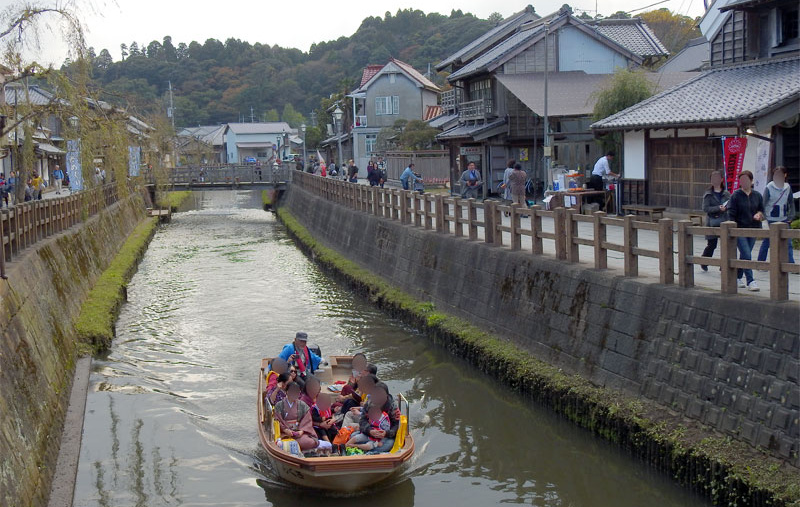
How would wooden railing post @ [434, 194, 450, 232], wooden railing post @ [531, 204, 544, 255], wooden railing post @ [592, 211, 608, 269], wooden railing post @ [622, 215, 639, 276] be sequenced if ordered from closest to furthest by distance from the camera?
wooden railing post @ [622, 215, 639, 276] → wooden railing post @ [592, 211, 608, 269] → wooden railing post @ [531, 204, 544, 255] → wooden railing post @ [434, 194, 450, 232]

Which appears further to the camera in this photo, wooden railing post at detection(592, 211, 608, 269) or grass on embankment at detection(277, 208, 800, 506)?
wooden railing post at detection(592, 211, 608, 269)

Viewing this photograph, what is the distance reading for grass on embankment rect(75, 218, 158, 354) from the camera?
17.2 metres

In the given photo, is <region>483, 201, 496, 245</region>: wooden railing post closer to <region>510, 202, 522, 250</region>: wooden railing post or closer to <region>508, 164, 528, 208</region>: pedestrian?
<region>510, 202, 522, 250</region>: wooden railing post

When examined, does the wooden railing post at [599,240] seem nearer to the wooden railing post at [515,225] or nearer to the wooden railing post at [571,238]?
the wooden railing post at [571,238]

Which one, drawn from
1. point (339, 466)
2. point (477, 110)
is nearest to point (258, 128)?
point (477, 110)

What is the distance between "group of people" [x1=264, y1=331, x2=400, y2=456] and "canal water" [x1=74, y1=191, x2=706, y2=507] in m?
0.65

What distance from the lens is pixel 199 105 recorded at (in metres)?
139

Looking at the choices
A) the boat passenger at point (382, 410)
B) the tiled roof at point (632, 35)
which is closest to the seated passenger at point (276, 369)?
the boat passenger at point (382, 410)

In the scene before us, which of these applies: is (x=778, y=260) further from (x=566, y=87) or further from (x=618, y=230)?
(x=566, y=87)

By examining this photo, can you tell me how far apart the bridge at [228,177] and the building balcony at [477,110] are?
2082 cm

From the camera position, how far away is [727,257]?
1018 centimetres

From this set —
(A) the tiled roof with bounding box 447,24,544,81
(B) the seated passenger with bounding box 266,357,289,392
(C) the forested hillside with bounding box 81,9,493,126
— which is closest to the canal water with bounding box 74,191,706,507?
(B) the seated passenger with bounding box 266,357,289,392

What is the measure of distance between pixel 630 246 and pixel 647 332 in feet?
4.92

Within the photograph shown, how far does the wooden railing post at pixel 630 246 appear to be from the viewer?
12273 mm
